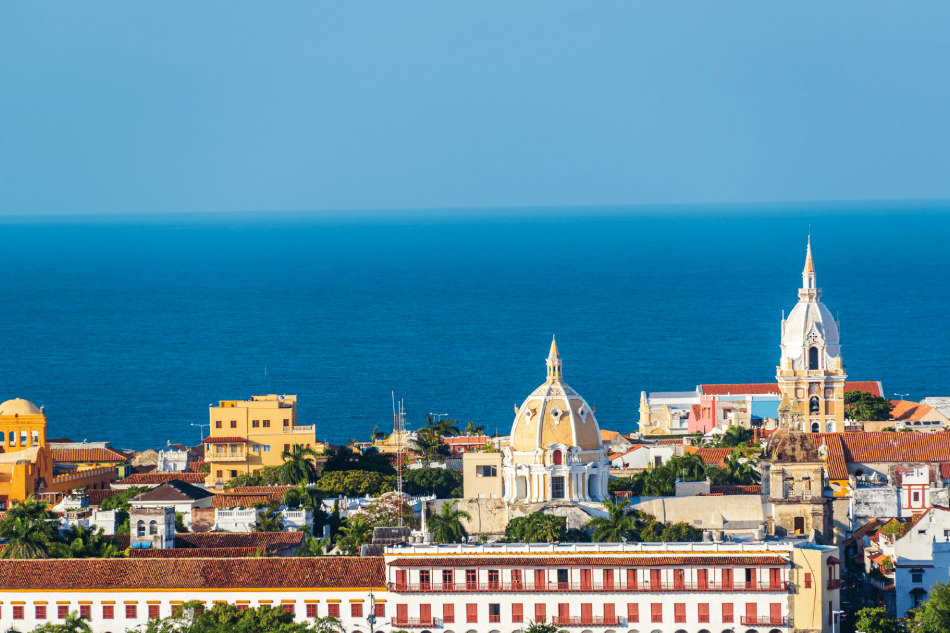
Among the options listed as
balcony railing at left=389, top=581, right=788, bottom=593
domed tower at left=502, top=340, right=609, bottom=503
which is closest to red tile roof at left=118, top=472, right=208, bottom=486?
domed tower at left=502, top=340, right=609, bottom=503

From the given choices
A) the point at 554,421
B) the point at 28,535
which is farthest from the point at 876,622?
the point at 28,535

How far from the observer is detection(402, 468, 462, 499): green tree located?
10394cm

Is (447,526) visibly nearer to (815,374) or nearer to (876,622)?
(876,622)

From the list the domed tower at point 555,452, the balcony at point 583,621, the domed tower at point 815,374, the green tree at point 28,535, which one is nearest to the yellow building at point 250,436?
the domed tower at point 555,452

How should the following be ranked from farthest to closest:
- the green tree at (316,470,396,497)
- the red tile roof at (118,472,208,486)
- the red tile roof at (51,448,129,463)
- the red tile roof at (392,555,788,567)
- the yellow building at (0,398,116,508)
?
the red tile roof at (51,448,129,463) → the red tile roof at (118,472,208,486) → the yellow building at (0,398,116,508) → the green tree at (316,470,396,497) → the red tile roof at (392,555,788,567)

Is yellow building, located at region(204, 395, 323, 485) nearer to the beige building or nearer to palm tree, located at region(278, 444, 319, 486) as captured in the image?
palm tree, located at region(278, 444, 319, 486)

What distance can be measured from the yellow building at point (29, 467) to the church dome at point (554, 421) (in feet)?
91.6

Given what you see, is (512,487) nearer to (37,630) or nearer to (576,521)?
(576,521)

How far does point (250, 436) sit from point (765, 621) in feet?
180

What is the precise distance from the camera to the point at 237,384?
180 metres

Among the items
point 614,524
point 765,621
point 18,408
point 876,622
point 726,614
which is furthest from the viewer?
point 18,408

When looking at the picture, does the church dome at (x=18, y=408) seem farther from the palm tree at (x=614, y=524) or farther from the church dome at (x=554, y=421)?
the palm tree at (x=614, y=524)

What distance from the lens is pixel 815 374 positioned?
133 meters

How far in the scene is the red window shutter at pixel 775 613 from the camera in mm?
73812
